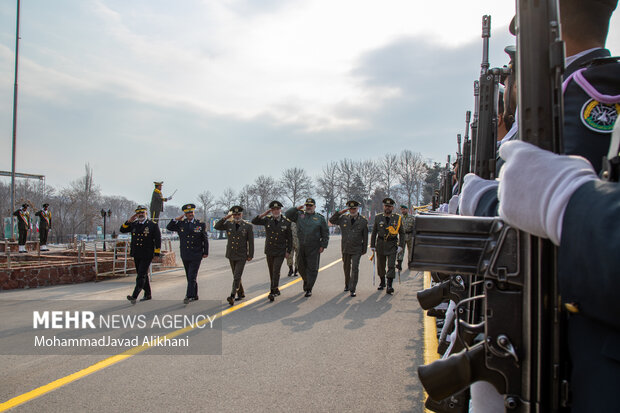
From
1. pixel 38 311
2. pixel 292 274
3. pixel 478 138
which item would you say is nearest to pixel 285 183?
pixel 292 274

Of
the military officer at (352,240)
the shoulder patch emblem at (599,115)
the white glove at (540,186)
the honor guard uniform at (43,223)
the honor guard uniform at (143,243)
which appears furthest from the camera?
the honor guard uniform at (43,223)

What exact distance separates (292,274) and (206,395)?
8.82 m

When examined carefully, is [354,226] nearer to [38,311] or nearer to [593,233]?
[38,311]

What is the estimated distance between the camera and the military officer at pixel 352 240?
961 cm

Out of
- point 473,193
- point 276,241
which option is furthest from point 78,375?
point 276,241

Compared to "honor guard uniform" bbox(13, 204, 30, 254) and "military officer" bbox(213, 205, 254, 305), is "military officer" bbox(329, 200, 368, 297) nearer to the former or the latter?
"military officer" bbox(213, 205, 254, 305)

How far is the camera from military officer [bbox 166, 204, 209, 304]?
27.5 feet

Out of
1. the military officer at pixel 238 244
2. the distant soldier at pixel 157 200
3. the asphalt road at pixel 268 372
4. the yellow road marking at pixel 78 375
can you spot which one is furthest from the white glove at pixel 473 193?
the distant soldier at pixel 157 200

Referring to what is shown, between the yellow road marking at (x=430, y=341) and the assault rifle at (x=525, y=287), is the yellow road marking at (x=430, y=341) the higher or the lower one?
the lower one

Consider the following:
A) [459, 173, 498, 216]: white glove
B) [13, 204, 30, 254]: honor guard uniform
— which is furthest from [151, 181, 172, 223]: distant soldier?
[459, 173, 498, 216]: white glove

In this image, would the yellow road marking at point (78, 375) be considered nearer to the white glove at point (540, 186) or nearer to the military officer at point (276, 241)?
the military officer at point (276, 241)

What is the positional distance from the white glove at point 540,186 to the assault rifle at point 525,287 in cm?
22

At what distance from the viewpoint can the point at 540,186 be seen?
3.85ft

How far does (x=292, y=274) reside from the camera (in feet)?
41.1
